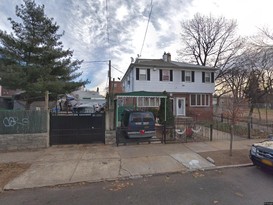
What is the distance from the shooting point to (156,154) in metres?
7.63

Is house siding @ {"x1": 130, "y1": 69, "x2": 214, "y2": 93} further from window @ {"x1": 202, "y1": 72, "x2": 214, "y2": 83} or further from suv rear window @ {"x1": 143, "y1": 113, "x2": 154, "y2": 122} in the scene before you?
suv rear window @ {"x1": 143, "y1": 113, "x2": 154, "y2": 122}

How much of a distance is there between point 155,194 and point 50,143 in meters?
6.40

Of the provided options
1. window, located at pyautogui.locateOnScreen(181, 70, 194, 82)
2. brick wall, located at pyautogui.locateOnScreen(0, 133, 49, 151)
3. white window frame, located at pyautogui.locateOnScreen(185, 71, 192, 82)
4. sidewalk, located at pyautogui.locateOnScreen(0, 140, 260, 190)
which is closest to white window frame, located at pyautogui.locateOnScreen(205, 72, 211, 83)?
window, located at pyautogui.locateOnScreen(181, 70, 194, 82)

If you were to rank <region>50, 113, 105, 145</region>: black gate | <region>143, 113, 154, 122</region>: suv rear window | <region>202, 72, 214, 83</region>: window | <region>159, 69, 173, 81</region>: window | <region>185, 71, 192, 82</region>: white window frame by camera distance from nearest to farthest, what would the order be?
<region>50, 113, 105, 145</region>: black gate, <region>143, 113, 154, 122</region>: suv rear window, <region>159, 69, 173, 81</region>: window, <region>185, 71, 192, 82</region>: white window frame, <region>202, 72, 214, 83</region>: window

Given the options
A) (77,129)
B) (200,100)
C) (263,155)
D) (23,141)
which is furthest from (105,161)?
(200,100)

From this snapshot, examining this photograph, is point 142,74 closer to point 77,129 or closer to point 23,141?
point 77,129

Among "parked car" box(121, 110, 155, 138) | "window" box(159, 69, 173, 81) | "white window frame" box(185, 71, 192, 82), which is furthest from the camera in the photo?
"white window frame" box(185, 71, 192, 82)

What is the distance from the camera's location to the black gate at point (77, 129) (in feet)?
29.3

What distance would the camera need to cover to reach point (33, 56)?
36.7 ft

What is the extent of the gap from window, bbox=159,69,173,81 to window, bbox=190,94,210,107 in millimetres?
3347

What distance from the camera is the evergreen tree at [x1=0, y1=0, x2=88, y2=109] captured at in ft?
33.9

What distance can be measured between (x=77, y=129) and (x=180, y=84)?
45.1 feet

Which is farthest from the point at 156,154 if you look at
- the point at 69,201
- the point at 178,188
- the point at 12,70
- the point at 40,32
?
the point at 40,32

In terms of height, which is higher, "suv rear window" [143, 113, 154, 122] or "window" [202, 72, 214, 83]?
"window" [202, 72, 214, 83]
